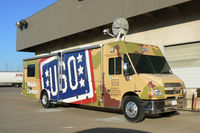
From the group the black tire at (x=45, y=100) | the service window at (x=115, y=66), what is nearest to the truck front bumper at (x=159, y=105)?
the service window at (x=115, y=66)

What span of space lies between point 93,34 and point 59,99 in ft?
28.0

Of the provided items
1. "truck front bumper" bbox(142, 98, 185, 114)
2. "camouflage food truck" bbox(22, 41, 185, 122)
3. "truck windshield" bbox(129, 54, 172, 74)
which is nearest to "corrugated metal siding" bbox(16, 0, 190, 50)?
"truck windshield" bbox(129, 54, 172, 74)

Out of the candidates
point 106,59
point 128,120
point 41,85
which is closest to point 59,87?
point 41,85

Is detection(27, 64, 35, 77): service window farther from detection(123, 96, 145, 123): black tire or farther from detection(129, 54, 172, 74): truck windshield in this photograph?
detection(129, 54, 172, 74): truck windshield

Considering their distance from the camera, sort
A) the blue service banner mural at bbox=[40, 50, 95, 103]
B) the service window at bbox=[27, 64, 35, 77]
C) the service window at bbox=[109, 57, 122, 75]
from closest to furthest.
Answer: the service window at bbox=[109, 57, 122, 75]
the blue service banner mural at bbox=[40, 50, 95, 103]
the service window at bbox=[27, 64, 35, 77]

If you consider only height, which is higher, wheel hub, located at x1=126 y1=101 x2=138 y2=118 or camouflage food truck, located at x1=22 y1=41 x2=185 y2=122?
camouflage food truck, located at x1=22 y1=41 x2=185 y2=122

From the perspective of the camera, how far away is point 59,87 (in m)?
12.7

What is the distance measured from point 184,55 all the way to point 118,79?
5.95m

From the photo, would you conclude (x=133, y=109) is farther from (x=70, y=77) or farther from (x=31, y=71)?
(x=31, y=71)

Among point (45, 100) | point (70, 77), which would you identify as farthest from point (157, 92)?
point (45, 100)

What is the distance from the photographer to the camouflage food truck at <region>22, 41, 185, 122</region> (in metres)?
8.69

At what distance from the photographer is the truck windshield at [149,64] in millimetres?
9289

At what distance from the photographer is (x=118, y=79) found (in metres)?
9.60

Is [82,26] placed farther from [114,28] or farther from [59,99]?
[59,99]
